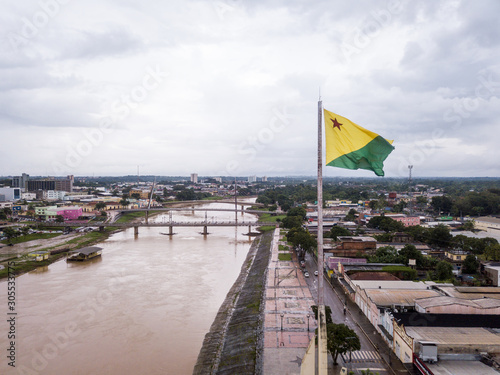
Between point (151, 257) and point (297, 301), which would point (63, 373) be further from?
point (151, 257)

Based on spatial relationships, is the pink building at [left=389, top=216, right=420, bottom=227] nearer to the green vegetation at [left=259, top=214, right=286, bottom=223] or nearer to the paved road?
the green vegetation at [left=259, top=214, right=286, bottom=223]

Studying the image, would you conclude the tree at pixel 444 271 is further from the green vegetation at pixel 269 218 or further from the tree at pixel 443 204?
the tree at pixel 443 204

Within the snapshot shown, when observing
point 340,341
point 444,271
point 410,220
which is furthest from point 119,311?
point 410,220

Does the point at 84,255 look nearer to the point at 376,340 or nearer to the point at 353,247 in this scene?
the point at 353,247

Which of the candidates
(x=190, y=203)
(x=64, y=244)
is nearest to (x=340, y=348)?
(x=64, y=244)

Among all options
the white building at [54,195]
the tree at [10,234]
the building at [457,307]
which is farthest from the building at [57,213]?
the building at [457,307]

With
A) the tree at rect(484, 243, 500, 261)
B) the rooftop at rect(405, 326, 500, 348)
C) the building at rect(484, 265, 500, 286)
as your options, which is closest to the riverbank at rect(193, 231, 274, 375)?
the rooftop at rect(405, 326, 500, 348)

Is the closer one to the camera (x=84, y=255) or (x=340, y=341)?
(x=340, y=341)
